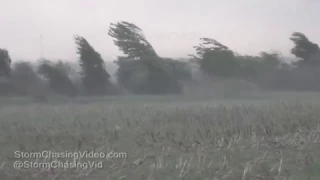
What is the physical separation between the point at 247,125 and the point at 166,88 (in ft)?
5.02

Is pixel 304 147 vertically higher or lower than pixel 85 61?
lower

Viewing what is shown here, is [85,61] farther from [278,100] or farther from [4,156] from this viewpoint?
[278,100]

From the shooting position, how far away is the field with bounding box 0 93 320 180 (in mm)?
6621

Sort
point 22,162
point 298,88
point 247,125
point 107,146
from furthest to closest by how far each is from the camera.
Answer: point 298,88 < point 247,125 < point 107,146 < point 22,162

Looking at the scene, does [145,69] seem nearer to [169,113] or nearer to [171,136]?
[169,113]

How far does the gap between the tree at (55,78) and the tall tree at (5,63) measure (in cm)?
48

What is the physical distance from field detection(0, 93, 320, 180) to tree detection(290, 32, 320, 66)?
0.79m

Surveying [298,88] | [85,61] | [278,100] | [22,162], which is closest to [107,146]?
[22,162]

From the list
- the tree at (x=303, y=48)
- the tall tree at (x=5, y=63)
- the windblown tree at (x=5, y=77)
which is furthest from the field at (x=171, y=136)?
the tree at (x=303, y=48)

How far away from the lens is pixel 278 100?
8.87 m

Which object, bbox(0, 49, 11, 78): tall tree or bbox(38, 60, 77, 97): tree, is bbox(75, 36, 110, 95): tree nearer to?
bbox(38, 60, 77, 97): tree

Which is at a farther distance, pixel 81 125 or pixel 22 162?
pixel 81 125

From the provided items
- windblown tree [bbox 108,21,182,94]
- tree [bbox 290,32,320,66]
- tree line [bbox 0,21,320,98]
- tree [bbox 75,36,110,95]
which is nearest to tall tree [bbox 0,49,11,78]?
tree line [bbox 0,21,320,98]

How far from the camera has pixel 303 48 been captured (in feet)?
29.2
